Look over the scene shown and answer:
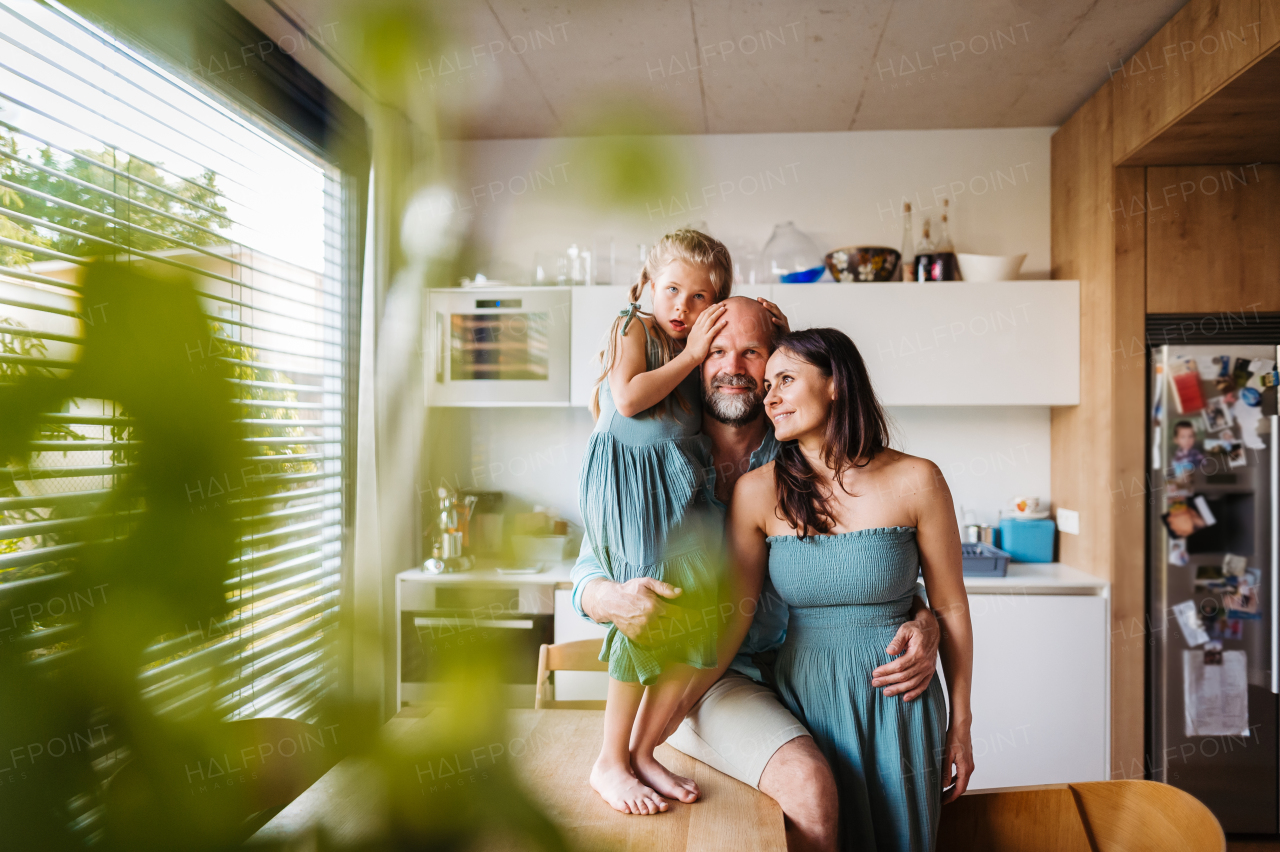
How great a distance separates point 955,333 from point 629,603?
7.45 ft

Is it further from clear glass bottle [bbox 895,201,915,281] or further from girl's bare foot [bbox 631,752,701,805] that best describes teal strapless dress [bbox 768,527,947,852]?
clear glass bottle [bbox 895,201,915,281]

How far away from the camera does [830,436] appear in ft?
4.63

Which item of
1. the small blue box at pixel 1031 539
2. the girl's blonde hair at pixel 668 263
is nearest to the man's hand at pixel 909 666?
the girl's blonde hair at pixel 668 263

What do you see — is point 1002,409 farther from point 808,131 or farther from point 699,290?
point 699,290

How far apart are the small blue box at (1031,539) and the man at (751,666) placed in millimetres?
1745

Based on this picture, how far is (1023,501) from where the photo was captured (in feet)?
9.75

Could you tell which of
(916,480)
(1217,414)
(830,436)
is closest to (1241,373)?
(1217,414)

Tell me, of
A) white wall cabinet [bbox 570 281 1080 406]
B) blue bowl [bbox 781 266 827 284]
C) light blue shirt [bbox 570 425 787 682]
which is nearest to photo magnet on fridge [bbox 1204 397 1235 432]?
white wall cabinet [bbox 570 281 1080 406]

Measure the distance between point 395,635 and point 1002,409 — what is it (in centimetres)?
337

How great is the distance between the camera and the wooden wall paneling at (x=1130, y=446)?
2.51m

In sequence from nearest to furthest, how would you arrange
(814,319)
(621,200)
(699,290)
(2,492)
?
(2,492), (621,200), (699,290), (814,319)

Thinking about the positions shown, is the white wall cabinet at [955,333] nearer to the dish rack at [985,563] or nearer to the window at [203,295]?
the dish rack at [985,563]

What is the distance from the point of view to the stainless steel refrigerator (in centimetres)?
240

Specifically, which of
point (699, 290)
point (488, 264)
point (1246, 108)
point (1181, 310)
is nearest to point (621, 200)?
point (488, 264)
